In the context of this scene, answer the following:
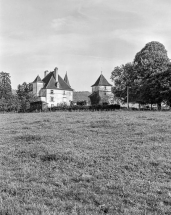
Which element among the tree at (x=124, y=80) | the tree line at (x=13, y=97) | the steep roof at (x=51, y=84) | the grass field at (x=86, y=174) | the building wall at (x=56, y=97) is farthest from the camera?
the building wall at (x=56, y=97)

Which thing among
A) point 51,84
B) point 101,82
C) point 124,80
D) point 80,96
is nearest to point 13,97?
point 51,84

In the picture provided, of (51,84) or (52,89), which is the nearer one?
(52,89)

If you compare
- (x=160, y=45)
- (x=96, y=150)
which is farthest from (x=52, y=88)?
(x=96, y=150)

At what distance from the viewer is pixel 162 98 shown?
102 feet

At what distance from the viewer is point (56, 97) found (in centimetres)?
7406

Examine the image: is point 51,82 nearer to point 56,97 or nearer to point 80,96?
point 56,97

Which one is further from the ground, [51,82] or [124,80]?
[51,82]

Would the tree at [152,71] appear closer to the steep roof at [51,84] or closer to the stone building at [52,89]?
the steep roof at [51,84]

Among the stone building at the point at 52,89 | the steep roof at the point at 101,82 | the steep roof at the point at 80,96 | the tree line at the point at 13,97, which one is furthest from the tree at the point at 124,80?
the steep roof at the point at 80,96

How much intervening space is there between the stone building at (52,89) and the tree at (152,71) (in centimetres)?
3382

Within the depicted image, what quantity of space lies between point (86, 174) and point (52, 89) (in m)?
67.5

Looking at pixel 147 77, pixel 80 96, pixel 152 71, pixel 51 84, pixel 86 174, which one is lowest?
pixel 86 174

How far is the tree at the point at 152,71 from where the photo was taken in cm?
3093

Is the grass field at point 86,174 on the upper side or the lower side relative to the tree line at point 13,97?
lower
